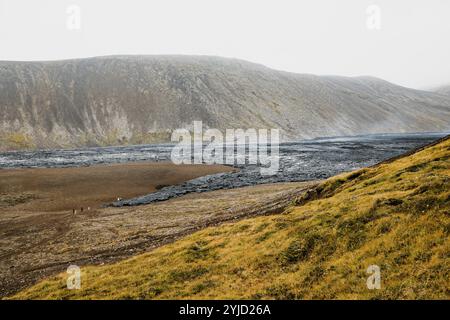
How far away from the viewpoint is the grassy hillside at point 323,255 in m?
16.0

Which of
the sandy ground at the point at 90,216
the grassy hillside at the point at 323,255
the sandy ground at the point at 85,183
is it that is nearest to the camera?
the grassy hillside at the point at 323,255

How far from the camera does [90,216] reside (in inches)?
1907

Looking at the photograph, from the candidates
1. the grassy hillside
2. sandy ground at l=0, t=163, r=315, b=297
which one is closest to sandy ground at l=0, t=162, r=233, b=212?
sandy ground at l=0, t=163, r=315, b=297

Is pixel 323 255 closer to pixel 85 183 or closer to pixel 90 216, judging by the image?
pixel 90 216

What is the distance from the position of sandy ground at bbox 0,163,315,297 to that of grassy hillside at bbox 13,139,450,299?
247 inches

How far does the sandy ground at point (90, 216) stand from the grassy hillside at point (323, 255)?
6.26 metres

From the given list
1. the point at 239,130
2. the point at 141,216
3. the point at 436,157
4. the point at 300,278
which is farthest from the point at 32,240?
the point at 239,130

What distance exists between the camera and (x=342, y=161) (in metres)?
89.9

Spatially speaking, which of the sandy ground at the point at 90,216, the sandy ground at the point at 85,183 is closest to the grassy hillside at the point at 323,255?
the sandy ground at the point at 90,216

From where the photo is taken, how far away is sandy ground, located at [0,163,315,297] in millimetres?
32312

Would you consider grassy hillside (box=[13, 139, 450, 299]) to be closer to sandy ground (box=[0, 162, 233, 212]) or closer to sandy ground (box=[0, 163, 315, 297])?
sandy ground (box=[0, 163, 315, 297])

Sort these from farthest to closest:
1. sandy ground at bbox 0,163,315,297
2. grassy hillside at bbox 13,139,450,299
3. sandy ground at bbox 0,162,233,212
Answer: sandy ground at bbox 0,162,233,212, sandy ground at bbox 0,163,315,297, grassy hillside at bbox 13,139,450,299

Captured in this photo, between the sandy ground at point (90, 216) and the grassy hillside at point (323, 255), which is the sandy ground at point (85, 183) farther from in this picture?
the grassy hillside at point (323, 255)
